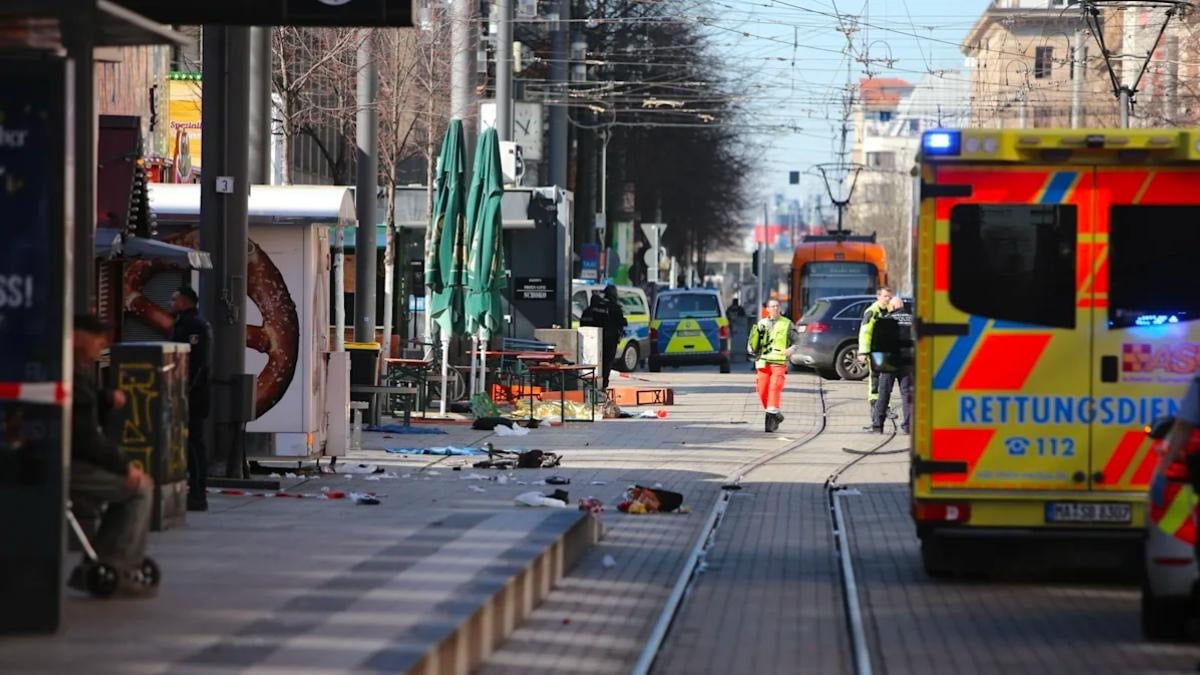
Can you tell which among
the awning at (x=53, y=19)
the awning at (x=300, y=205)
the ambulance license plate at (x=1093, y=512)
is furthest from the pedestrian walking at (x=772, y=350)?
the awning at (x=53, y=19)

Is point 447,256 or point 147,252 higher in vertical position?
point 447,256

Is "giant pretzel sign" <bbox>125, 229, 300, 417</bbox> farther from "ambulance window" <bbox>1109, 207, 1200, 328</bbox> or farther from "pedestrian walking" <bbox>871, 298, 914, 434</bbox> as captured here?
"ambulance window" <bbox>1109, 207, 1200, 328</bbox>

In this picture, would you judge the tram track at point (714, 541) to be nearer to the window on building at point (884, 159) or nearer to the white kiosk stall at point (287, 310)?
the white kiosk stall at point (287, 310)

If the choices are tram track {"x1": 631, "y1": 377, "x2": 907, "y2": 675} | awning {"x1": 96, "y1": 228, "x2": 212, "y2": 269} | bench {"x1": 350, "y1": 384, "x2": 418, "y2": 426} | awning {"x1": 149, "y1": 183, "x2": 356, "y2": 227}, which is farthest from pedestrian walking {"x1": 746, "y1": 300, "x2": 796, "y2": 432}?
awning {"x1": 96, "y1": 228, "x2": 212, "y2": 269}

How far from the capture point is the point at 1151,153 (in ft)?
39.4

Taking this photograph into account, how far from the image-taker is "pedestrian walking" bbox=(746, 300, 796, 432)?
82.5ft

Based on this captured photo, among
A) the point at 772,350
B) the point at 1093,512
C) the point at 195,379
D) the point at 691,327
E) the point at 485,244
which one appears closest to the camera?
the point at 1093,512

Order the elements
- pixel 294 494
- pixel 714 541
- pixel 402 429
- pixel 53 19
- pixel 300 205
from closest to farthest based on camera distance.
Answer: pixel 53 19 < pixel 714 541 < pixel 294 494 < pixel 300 205 < pixel 402 429

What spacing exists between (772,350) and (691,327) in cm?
2322

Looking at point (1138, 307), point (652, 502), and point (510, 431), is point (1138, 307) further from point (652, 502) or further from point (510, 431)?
point (510, 431)

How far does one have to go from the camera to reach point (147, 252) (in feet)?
52.1

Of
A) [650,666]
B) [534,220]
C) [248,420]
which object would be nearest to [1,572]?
[650,666]

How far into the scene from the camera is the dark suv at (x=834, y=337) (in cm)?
3991

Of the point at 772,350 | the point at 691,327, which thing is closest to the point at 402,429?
the point at 772,350
